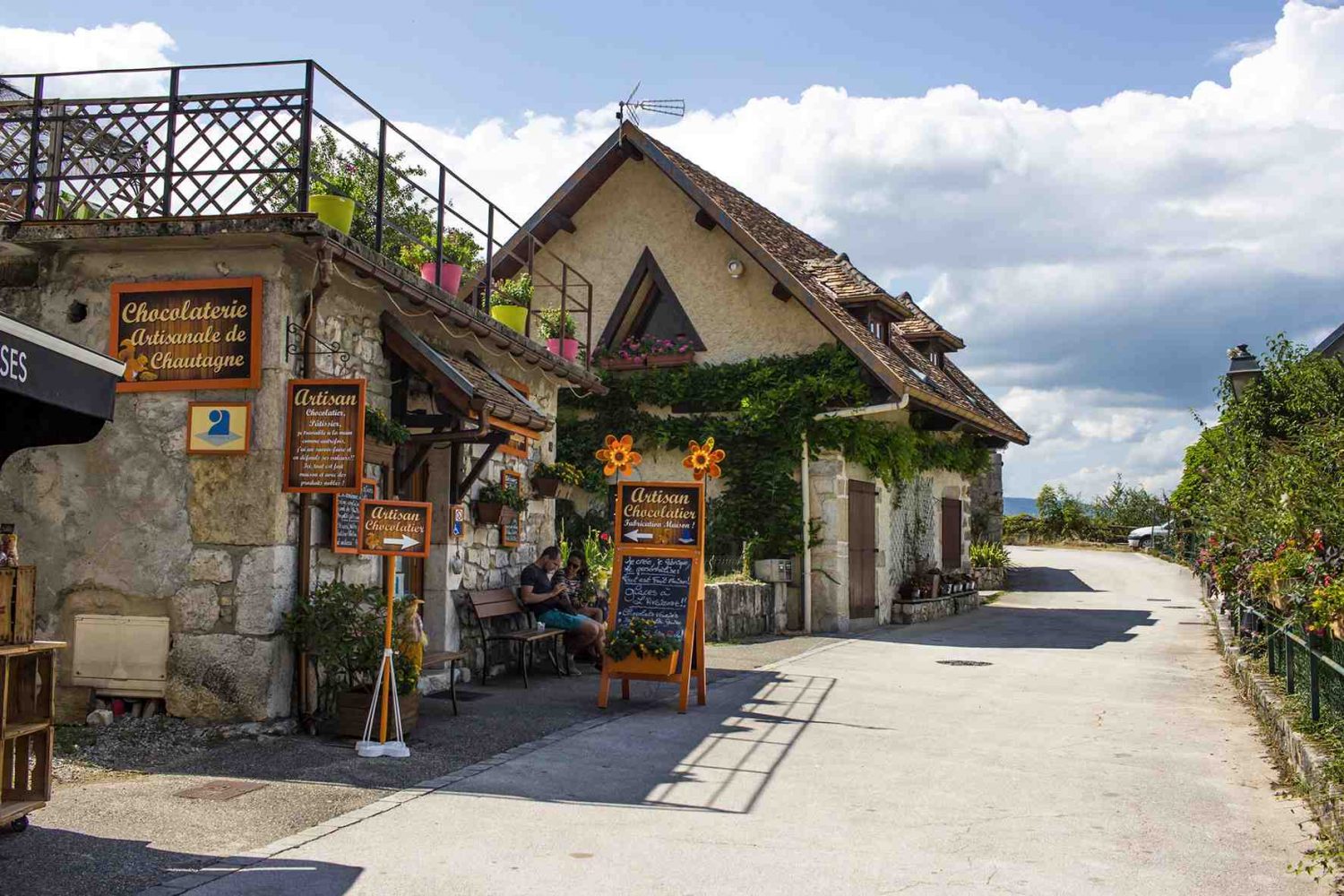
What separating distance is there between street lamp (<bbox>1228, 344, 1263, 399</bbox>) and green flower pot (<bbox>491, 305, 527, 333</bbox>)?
24.3 feet

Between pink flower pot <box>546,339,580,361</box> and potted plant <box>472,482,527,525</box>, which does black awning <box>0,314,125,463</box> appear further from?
pink flower pot <box>546,339,580,361</box>

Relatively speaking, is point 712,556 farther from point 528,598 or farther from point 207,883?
point 207,883

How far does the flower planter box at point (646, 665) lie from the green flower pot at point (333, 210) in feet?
13.4

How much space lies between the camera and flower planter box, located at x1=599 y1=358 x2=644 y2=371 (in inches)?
727

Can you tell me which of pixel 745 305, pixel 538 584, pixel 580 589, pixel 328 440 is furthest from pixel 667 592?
pixel 745 305

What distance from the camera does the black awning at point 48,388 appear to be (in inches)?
187

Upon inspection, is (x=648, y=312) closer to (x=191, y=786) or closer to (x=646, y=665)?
(x=646, y=665)

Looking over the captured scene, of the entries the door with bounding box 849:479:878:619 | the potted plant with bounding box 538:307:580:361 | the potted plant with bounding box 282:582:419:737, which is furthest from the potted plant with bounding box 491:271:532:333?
the door with bounding box 849:479:878:619

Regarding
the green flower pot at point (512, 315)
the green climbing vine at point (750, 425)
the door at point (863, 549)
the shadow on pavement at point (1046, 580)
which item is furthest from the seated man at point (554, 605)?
the shadow on pavement at point (1046, 580)

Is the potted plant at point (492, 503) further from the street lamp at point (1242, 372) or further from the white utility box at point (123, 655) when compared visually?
the street lamp at point (1242, 372)

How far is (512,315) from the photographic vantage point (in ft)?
41.9

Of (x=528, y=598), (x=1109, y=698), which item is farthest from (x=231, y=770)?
(x=1109, y=698)

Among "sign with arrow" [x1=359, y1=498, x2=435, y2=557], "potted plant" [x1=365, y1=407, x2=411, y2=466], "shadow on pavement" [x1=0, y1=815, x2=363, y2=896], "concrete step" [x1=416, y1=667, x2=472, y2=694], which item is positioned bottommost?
"shadow on pavement" [x1=0, y1=815, x2=363, y2=896]

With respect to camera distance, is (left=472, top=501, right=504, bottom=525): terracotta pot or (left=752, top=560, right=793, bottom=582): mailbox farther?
(left=752, top=560, right=793, bottom=582): mailbox
